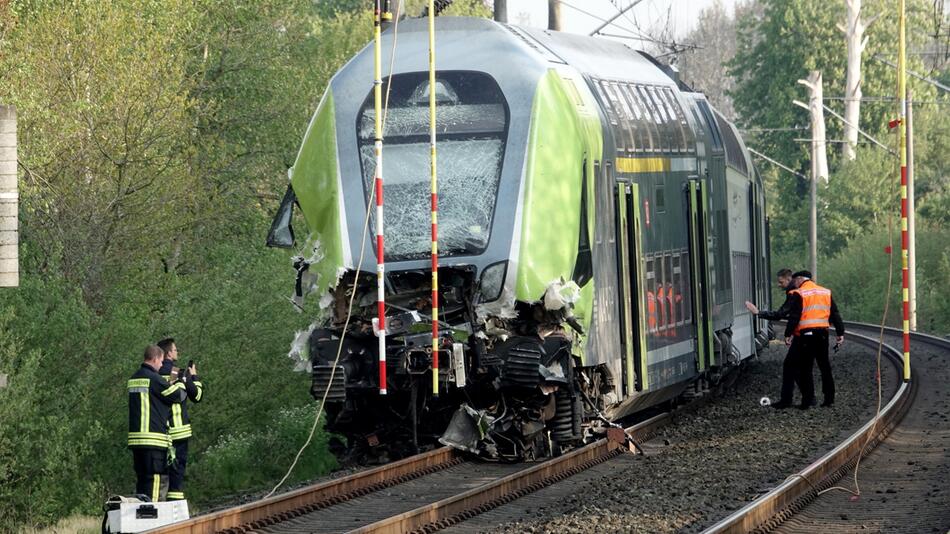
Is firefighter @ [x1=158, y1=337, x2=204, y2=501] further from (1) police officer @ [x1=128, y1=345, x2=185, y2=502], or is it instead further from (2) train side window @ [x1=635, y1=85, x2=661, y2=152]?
(2) train side window @ [x1=635, y1=85, x2=661, y2=152]

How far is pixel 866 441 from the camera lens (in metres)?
15.4

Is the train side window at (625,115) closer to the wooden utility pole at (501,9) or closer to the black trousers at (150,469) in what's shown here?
the black trousers at (150,469)

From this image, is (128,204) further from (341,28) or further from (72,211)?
(341,28)

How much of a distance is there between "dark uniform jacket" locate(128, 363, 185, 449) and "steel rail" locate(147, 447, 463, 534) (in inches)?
47.2

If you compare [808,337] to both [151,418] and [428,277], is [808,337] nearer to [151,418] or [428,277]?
[428,277]

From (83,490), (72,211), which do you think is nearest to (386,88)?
(83,490)

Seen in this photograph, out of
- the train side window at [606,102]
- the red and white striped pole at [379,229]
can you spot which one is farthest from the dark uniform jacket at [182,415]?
the train side window at [606,102]

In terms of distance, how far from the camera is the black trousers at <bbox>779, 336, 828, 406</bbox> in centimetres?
1884

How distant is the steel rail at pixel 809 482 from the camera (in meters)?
10.5

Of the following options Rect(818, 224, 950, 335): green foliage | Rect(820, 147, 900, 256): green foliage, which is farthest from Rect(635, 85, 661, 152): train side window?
Rect(820, 147, 900, 256): green foliage

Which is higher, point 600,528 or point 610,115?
point 610,115

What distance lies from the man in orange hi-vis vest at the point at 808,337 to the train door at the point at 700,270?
0.96m

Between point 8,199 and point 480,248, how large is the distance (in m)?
3.92

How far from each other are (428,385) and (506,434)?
92cm
